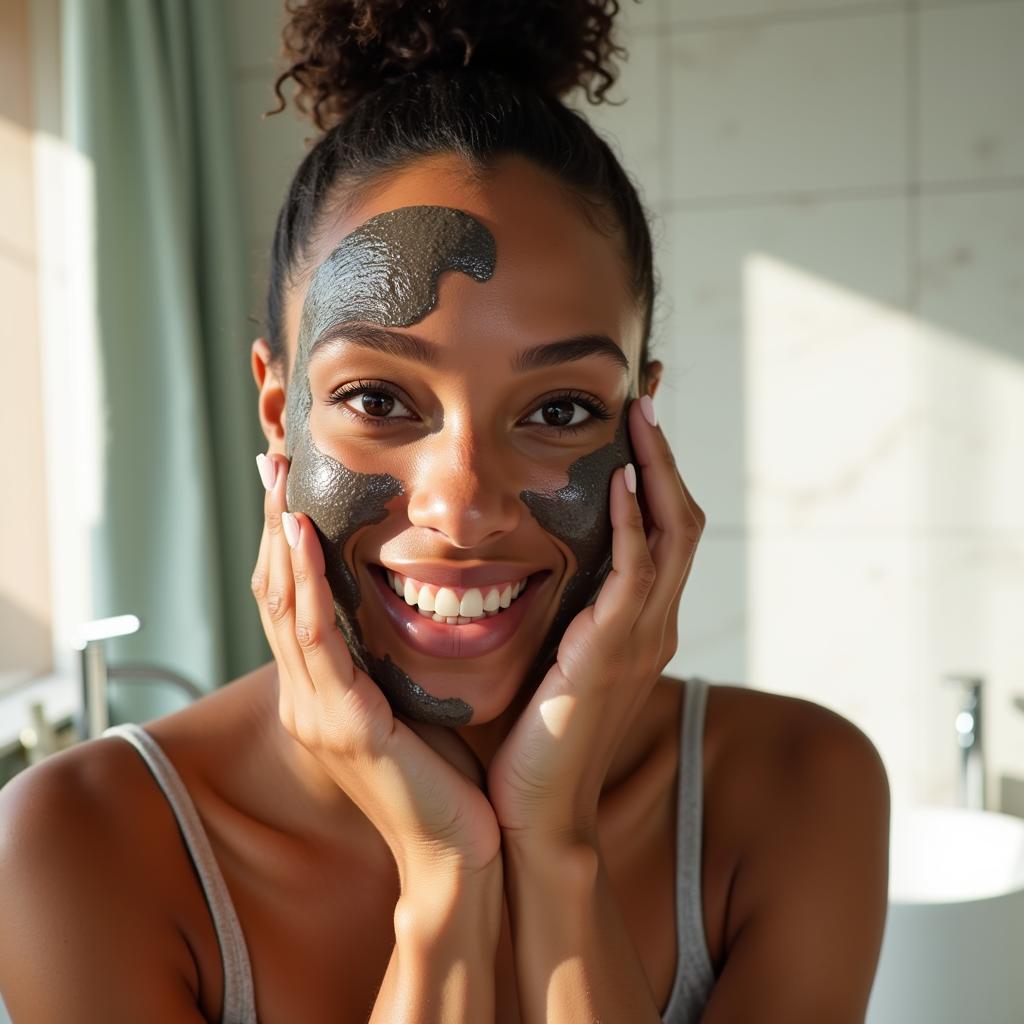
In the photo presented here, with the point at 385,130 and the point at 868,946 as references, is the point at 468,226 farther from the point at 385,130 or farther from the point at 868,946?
the point at 868,946

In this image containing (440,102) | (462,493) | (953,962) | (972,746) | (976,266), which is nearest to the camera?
(462,493)

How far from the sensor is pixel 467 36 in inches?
41.0

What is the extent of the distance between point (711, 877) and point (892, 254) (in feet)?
4.73

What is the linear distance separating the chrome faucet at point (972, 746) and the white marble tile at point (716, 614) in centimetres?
A: 44

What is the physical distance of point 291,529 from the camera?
0.95 m

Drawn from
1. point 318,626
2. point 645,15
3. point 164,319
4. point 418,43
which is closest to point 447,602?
point 318,626

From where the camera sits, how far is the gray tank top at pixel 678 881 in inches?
39.0

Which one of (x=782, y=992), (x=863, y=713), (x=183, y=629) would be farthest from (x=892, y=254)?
(x=782, y=992)

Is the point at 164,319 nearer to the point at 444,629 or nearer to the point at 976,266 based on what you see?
the point at 444,629

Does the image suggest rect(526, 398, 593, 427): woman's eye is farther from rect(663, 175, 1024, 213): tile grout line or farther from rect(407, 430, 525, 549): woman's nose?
rect(663, 175, 1024, 213): tile grout line

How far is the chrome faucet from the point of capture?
202cm

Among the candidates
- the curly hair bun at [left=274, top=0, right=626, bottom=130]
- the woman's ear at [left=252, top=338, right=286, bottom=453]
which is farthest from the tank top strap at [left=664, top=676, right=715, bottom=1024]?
the curly hair bun at [left=274, top=0, right=626, bottom=130]

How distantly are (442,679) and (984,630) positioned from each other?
61.6 inches

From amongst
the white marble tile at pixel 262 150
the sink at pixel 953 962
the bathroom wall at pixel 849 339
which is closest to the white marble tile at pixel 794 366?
the bathroom wall at pixel 849 339
